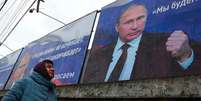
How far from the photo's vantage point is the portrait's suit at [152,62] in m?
4.25

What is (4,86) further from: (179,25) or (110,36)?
(179,25)

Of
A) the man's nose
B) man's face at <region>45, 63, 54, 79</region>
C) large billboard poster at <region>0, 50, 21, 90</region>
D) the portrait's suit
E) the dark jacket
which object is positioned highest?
large billboard poster at <region>0, 50, 21, 90</region>

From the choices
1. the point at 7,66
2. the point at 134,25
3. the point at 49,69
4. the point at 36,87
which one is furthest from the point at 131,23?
the point at 7,66

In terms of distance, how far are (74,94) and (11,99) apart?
2338 mm

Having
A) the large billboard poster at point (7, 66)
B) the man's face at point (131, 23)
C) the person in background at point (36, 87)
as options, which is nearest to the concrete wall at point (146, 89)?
the man's face at point (131, 23)

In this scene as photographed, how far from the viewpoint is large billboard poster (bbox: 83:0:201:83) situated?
14.4ft

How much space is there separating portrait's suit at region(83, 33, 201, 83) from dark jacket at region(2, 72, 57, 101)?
141 centimetres

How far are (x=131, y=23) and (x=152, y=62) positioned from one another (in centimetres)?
97

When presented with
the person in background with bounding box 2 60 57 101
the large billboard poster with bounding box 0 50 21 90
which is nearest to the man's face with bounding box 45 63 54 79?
the person in background with bounding box 2 60 57 101

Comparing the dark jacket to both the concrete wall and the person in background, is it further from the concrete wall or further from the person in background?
the concrete wall

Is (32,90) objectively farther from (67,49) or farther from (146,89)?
(67,49)

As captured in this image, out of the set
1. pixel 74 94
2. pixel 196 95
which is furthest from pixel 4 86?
pixel 196 95

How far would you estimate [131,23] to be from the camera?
18.4ft

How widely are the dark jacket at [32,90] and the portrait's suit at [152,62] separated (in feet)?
4.62
